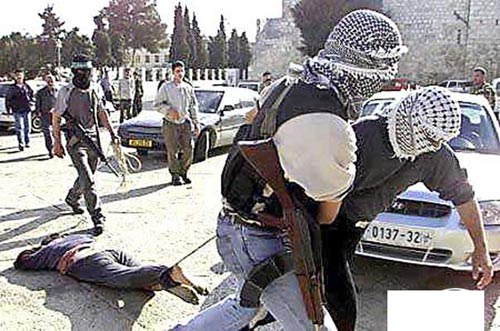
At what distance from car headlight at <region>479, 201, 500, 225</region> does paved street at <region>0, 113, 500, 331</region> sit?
0.57 m

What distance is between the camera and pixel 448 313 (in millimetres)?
2580

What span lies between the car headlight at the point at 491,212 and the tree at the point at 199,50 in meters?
→ 56.5

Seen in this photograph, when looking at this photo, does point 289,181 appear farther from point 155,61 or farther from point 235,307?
point 155,61

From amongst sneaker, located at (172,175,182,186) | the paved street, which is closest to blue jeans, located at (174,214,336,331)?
the paved street

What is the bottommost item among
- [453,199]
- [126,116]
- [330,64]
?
[126,116]

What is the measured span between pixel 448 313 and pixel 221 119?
1009 cm

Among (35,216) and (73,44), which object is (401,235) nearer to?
(35,216)

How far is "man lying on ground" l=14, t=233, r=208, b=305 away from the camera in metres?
3.96

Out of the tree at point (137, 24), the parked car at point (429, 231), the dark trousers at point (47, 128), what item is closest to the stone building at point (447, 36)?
the tree at point (137, 24)

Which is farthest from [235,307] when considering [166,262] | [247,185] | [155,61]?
[155,61]

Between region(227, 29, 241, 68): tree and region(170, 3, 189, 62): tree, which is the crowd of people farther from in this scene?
region(227, 29, 241, 68): tree

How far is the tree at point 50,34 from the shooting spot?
53331 millimetres

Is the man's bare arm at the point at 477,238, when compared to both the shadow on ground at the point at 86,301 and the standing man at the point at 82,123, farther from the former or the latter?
the standing man at the point at 82,123

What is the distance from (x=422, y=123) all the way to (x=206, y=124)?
376 inches
